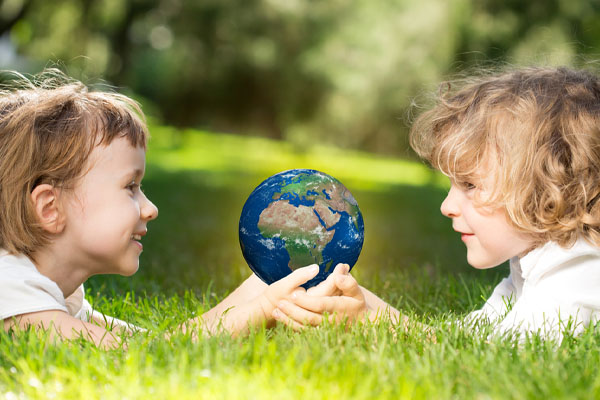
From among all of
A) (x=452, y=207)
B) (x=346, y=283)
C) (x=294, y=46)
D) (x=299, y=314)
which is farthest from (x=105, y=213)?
(x=294, y=46)

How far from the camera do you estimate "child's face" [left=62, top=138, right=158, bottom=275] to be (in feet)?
10.2

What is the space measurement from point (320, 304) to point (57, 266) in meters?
1.29

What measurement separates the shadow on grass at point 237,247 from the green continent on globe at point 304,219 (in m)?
0.80

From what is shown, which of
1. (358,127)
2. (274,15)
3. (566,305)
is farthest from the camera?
(358,127)

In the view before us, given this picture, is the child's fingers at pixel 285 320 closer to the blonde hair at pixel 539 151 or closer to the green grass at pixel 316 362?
the green grass at pixel 316 362

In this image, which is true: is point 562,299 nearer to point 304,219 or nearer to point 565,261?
point 565,261

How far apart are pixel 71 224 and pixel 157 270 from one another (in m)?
2.24

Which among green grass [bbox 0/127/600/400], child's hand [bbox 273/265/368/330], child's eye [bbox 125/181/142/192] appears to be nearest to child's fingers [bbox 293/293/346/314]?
child's hand [bbox 273/265/368/330]

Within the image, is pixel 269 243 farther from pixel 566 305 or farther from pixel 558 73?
pixel 558 73

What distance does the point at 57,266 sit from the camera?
3.17 meters

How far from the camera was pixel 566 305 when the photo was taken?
2891mm

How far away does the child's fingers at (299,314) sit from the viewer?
2922mm

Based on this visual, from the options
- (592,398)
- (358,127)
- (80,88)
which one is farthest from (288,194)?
(358,127)

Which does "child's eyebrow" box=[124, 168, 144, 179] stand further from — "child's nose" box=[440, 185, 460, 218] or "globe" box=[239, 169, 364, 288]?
"child's nose" box=[440, 185, 460, 218]
